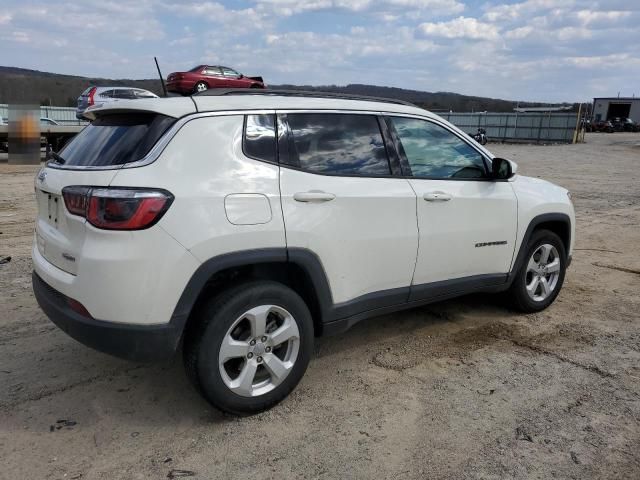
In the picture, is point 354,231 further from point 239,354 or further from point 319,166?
point 239,354

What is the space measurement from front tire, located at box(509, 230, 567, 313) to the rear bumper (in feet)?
10.2

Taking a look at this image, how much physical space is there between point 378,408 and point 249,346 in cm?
89

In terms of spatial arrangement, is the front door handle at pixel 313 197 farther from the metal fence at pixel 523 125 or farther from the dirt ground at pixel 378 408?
the metal fence at pixel 523 125

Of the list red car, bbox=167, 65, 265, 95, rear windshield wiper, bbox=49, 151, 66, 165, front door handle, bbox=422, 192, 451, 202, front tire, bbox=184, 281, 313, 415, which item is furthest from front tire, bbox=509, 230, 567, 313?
red car, bbox=167, 65, 265, 95

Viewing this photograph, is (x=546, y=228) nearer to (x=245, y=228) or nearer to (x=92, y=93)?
(x=245, y=228)

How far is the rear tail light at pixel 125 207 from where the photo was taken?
2.66m

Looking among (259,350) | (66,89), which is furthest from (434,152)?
(66,89)

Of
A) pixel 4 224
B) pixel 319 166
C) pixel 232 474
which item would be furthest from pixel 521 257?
pixel 4 224

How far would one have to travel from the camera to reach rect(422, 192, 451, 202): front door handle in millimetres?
3792

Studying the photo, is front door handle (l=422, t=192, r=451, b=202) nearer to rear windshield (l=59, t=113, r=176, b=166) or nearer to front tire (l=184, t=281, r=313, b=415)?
Result: front tire (l=184, t=281, r=313, b=415)

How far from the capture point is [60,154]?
3.41m

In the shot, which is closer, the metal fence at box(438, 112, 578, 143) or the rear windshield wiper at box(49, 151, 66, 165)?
the rear windshield wiper at box(49, 151, 66, 165)

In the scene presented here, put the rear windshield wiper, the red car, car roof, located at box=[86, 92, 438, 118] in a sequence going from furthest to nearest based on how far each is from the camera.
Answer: the red car < the rear windshield wiper < car roof, located at box=[86, 92, 438, 118]

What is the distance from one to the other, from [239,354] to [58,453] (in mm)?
1034
